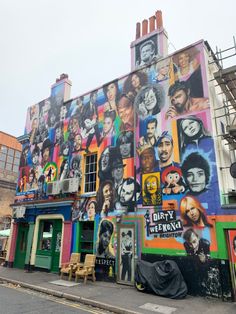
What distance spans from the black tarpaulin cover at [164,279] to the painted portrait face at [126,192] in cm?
303

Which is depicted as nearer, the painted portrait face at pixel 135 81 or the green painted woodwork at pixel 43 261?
the painted portrait face at pixel 135 81

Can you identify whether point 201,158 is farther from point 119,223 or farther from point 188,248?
point 119,223

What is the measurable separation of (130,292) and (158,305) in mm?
1910

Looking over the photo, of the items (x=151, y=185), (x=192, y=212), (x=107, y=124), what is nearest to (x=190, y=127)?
(x=151, y=185)

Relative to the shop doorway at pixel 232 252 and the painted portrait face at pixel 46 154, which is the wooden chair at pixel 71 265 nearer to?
the painted portrait face at pixel 46 154

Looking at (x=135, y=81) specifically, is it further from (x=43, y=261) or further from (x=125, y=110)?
(x=43, y=261)

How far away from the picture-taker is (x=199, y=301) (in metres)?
8.28

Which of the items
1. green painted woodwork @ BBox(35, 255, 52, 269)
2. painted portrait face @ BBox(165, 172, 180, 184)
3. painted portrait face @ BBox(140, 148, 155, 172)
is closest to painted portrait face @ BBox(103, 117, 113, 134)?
painted portrait face @ BBox(140, 148, 155, 172)

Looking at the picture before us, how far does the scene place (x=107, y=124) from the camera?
44.7 ft

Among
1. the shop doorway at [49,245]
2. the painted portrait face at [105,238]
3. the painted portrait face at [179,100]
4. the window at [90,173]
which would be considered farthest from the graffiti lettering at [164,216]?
the shop doorway at [49,245]

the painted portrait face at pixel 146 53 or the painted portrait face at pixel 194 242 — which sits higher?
the painted portrait face at pixel 146 53

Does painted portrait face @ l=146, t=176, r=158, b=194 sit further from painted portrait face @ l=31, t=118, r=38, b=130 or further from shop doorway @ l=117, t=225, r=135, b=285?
painted portrait face @ l=31, t=118, r=38, b=130

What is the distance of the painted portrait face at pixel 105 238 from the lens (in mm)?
11733

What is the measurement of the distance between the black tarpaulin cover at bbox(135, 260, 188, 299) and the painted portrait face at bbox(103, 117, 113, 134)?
23.0ft
